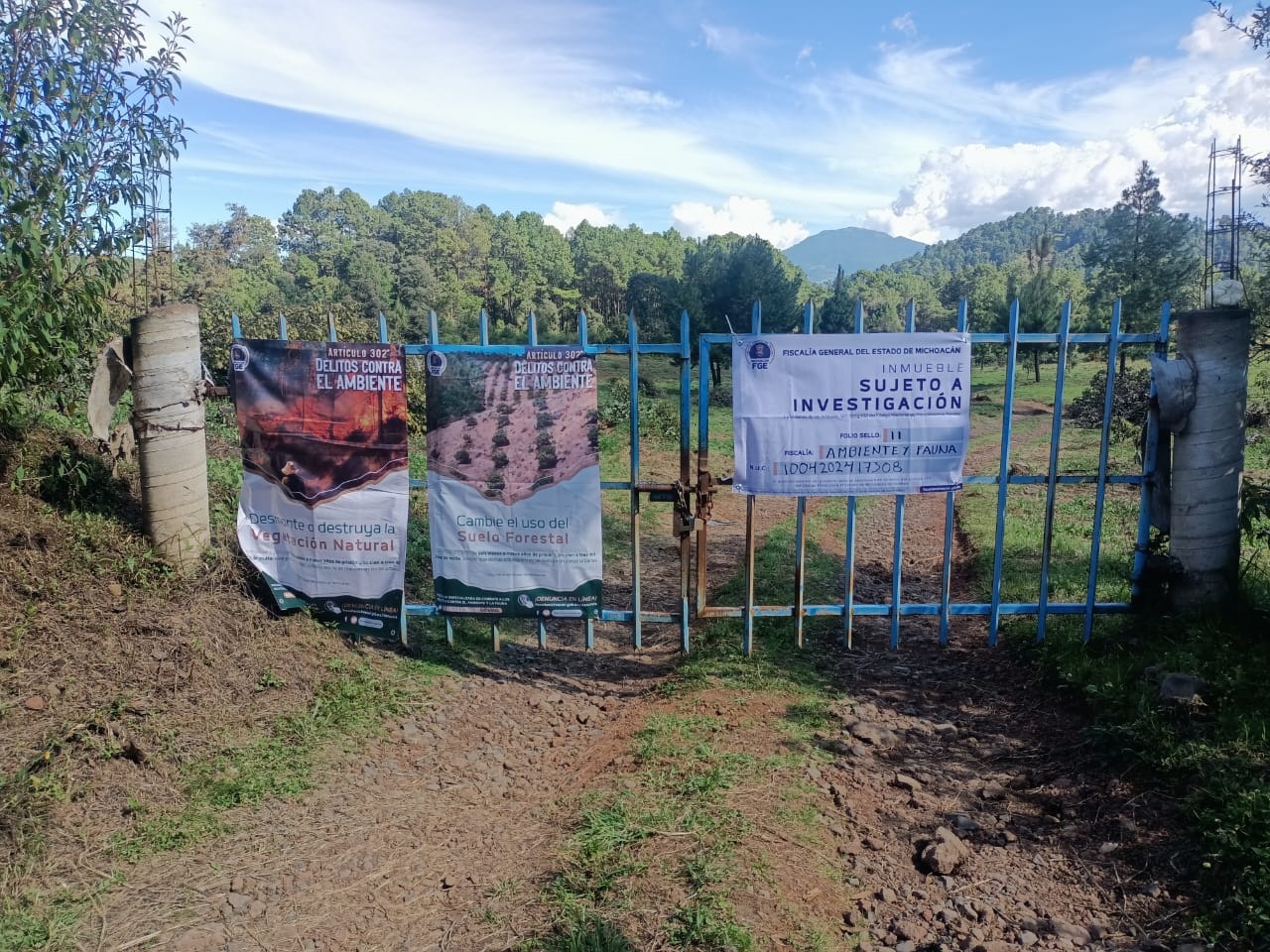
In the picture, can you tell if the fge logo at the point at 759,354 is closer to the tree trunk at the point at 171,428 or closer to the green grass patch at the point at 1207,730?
the green grass patch at the point at 1207,730

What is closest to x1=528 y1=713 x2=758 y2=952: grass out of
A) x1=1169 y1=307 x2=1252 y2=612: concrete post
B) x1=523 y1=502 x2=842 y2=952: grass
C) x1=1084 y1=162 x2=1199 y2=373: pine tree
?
x1=523 y1=502 x2=842 y2=952: grass

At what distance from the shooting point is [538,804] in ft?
13.8

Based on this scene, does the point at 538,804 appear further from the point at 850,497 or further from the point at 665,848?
the point at 850,497

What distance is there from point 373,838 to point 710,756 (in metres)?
1.70

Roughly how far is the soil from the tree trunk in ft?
Answer: 1.30

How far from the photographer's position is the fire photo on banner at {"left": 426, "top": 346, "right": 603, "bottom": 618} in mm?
5160

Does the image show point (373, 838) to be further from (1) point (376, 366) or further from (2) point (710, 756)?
(1) point (376, 366)

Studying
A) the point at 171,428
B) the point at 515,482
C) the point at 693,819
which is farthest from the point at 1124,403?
the point at 171,428

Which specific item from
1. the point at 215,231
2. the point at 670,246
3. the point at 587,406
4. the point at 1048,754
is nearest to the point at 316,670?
the point at 587,406

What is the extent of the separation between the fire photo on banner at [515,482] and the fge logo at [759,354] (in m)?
0.97

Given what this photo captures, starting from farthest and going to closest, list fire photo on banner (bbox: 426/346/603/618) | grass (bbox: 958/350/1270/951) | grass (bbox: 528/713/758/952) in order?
1. fire photo on banner (bbox: 426/346/603/618)
2. grass (bbox: 958/350/1270/951)
3. grass (bbox: 528/713/758/952)

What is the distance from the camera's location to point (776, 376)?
5.03 metres

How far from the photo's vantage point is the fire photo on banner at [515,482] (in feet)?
16.9

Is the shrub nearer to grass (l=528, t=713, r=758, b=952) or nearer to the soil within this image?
the soil
